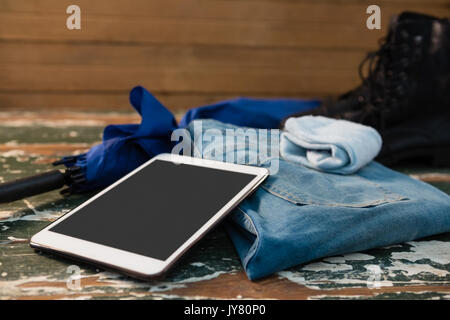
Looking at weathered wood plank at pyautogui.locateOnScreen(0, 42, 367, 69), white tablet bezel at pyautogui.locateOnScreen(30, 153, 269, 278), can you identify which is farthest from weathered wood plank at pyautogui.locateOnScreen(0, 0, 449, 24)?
white tablet bezel at pyautogui.locateOnScreen(30, 153, 269, 278)

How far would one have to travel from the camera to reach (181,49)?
163 centimetres

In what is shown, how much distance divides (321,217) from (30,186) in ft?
1.25

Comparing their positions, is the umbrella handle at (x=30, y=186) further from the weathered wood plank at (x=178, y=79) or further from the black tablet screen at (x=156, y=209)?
the weathered wood plank at (x=178, y=79)

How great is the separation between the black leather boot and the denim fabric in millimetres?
273

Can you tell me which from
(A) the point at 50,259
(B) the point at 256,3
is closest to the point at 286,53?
(B) the point at 256,3

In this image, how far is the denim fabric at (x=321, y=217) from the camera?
440mm

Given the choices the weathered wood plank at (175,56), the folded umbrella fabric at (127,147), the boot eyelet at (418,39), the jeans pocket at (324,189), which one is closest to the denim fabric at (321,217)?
the jeans pocket at (324,189)

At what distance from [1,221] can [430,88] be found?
778mm

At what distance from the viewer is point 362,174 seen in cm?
64

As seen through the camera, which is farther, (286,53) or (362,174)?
(286,53)

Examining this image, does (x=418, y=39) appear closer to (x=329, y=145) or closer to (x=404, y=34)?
(x=404, y=34)

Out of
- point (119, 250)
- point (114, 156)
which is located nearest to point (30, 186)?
point (114, 156)

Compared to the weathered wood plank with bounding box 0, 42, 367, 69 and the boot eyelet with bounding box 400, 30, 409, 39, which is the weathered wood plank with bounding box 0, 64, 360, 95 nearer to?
the weathered wood plank with bounding box 0, 42, 367, 69
